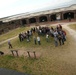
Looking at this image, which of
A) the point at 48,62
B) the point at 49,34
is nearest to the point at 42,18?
the point at 49,34

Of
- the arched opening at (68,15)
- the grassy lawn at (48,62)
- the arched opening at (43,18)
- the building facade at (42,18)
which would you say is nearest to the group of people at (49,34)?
the grassy lawn at (48,62)

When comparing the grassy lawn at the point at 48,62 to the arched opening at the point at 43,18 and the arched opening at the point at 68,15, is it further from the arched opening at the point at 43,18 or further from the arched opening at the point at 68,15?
the arched opening at the point at 43,18

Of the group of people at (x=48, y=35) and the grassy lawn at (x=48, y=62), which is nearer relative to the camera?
the grassy lawn at (x=48, y=62)

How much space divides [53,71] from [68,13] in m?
31.2

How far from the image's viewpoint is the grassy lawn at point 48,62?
13154mm

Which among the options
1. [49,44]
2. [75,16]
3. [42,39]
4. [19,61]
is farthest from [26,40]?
[75,16]

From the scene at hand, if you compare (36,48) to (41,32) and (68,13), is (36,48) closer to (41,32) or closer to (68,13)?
(41,32)

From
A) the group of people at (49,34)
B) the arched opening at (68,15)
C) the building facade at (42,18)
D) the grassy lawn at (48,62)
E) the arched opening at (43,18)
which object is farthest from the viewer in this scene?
the arched opening at (43,18)

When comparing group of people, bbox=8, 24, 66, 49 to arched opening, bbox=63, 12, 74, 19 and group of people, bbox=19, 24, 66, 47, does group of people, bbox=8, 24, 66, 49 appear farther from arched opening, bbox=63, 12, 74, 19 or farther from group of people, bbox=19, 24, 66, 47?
arched opening, bbox=63, 12, 74, 19

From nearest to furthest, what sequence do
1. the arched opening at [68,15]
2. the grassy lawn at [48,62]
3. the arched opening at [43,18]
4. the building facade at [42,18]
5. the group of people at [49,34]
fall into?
the grassy lawn at [48,62] → the group of people at [49,34] → the building facade at [42,18] → the arched opening at [68,15] → the arched opening at [43,18]

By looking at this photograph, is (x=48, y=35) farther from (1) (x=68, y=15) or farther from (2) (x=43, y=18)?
(2) (x=43, y=18)

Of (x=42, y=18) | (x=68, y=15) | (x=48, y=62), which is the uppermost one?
(x=48, y=62)

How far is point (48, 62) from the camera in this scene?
14867mm

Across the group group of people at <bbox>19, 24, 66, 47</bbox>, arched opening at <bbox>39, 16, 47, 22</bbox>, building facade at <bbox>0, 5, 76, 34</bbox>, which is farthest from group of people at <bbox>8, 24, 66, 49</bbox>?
arched opening at <bbox>39, 16, 47, 22</bbox>
